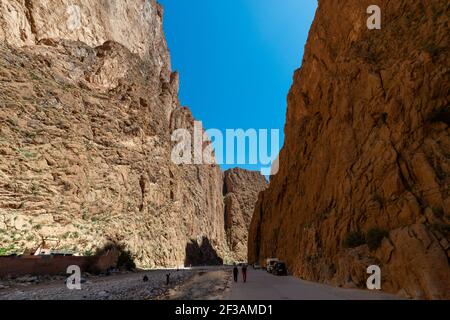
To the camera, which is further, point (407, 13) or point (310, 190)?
point (310, 190)

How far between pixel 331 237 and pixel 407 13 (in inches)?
572

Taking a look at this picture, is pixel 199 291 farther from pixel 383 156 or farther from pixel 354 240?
pixel 383 156

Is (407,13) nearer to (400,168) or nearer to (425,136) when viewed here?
(425,136)

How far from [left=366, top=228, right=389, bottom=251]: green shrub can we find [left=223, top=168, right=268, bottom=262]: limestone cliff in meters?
92.6

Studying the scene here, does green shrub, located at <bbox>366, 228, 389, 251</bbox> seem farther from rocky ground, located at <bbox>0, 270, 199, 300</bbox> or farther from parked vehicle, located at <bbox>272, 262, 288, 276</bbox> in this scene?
parked vehicle, located at <bbox>272, 262, 288, 276</bbox>

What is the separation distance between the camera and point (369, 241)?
1616cm

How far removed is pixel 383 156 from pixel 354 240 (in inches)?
183

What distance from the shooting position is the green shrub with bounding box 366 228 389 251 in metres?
15.7

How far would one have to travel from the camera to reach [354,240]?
17922mm

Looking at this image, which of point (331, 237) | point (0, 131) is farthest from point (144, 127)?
point (331, 237)

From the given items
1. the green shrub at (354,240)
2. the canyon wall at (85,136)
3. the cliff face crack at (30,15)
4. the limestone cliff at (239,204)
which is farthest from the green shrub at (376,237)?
the limestone cliff at (239,204)

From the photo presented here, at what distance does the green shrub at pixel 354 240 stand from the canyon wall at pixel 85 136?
87.4 feet

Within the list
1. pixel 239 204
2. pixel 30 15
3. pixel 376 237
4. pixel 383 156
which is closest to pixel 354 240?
pixel 376 237
